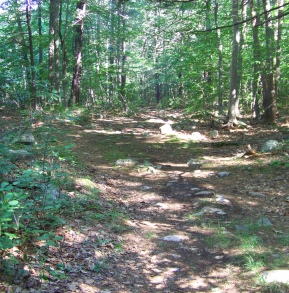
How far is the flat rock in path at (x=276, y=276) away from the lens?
3.19 metres

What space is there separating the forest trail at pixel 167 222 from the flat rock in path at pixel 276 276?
136 millimetres

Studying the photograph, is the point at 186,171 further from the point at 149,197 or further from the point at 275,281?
the point at 275,281

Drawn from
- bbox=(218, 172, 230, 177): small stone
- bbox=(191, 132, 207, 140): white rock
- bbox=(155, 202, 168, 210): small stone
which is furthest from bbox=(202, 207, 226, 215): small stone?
bbox=(191, 132, 207, 140): white rock

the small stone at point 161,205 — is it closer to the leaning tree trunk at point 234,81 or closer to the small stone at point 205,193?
the small stone at point 205,193

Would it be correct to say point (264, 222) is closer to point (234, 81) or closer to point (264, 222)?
point (264, 222)

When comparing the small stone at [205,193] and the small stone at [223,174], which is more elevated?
the small stone at [223,174]

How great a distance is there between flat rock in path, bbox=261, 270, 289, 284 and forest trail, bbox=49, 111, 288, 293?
0.45ft

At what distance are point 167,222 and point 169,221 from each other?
54 mm

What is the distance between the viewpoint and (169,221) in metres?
5.28

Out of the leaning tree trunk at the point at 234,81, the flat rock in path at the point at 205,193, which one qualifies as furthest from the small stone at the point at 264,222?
the leaning tree trunk at the point at 234,81

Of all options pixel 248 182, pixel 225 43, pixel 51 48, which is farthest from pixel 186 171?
pixel 225 43

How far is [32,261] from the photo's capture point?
3.14 meters

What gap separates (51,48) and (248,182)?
11462 millimetres

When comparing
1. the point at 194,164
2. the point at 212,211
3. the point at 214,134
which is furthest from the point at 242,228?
the point at 214,134
